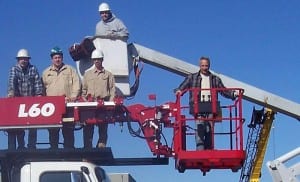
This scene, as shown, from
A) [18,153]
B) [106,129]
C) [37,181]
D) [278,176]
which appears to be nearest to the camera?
[37,181]

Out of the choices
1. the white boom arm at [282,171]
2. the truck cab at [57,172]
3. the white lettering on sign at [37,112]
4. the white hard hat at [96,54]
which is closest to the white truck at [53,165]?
the truck cab at [57,172]

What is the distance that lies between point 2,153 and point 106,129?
81.4 inches

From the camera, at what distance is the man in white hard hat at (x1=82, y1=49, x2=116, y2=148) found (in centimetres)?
1418

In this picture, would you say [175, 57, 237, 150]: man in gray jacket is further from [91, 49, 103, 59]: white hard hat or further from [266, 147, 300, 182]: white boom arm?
[266, 147, 300, 182]: white boom arm

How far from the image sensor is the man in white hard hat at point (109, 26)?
15469mm

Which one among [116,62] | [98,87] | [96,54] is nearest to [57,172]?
[98,87]

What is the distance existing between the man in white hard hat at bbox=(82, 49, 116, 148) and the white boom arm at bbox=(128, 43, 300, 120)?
4.84 feet

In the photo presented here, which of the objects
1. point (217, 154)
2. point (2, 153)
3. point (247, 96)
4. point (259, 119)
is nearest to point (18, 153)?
point (2, 153)

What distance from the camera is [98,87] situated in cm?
1441

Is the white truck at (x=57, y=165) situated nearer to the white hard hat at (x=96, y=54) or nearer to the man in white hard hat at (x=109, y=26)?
the white hard hat at (x=96, y=54)

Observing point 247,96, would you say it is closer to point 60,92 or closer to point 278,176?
point 278,176

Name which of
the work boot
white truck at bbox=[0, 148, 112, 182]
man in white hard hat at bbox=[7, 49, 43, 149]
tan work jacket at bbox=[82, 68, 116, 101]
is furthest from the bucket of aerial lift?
white truck at bbox=[0, 148, 112, 182]

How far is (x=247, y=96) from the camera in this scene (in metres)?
16.7

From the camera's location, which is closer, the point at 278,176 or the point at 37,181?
the point at 37,181
